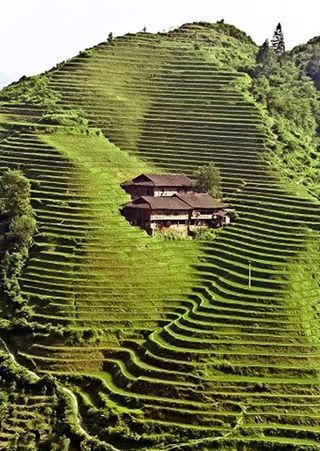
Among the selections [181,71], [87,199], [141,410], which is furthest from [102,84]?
[141,410]

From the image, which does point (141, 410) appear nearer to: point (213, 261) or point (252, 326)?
point (252, 326)

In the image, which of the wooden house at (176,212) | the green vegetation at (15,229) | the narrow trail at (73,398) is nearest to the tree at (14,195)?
the green vegetation at (15,229)

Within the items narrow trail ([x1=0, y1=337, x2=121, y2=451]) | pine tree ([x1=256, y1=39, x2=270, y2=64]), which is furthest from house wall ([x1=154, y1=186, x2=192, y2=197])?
pine tree ([x1=256, y1=39, x2=270, y2=64])

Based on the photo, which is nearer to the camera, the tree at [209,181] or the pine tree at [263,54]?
the tree at [209,181]

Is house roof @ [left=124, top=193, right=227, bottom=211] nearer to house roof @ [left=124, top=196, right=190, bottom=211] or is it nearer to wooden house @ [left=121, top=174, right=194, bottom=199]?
house roof @ [left=124, top=196, right=190, bottom=211]

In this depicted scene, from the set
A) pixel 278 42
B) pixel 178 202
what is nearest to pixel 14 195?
pixel 178 202

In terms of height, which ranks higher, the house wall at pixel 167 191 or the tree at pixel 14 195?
the house wall at pixel 167 191

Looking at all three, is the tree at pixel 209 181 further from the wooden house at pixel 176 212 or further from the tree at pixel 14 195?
the tree at pixel 14 195
